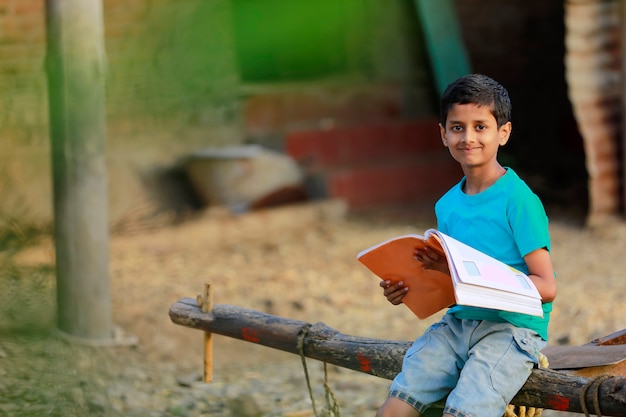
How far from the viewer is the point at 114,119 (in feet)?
29.2

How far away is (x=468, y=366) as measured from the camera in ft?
9.37

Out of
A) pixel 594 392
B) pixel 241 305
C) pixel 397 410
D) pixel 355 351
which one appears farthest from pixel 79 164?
pixel 594 392

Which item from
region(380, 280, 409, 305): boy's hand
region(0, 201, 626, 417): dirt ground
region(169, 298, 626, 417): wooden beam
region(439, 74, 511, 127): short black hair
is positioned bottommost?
region(0, 201, 626, 417): dirt ground

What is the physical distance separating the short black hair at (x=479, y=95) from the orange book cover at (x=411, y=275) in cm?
44

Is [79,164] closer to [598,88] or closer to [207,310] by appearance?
[207,310]

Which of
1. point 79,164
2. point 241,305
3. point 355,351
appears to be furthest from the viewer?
point 241,305

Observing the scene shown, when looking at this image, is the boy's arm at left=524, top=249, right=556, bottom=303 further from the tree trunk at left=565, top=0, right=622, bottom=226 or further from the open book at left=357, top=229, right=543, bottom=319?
the tree trunk at left=565, top=0, right=622, bottom=226

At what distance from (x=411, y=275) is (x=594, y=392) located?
0.61m

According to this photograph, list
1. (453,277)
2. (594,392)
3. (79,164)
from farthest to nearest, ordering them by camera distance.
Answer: (79,164)
(594,392)
(453,277)

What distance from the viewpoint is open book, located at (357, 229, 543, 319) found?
2.60 metres

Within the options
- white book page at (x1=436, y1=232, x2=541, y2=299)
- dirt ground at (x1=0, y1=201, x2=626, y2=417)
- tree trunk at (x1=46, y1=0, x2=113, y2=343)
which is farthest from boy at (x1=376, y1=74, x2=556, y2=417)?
tree trunk at (x1=46, y1=0, x2=113, y2=343)

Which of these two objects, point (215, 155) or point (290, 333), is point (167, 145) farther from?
point (290, 333)

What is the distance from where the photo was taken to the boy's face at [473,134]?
2.90m

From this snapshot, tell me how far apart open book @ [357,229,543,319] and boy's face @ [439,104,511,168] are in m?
0.28
